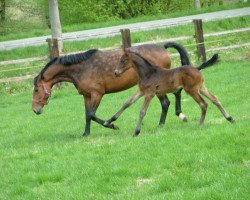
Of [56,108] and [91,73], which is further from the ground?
[91,73]

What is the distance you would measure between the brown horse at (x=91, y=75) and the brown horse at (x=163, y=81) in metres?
1.20

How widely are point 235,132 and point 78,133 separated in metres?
4.19

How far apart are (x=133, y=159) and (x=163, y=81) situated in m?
2.33

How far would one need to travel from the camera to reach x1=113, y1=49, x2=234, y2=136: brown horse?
10.3m

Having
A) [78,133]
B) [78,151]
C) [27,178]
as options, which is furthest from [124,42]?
[27,178]

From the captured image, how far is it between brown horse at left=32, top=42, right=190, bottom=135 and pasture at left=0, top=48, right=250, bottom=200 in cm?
75

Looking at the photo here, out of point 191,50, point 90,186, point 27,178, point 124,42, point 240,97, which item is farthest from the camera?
point 191,50

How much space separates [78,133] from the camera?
485 inches

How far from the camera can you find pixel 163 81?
10516mm

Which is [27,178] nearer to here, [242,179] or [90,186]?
[90,186]

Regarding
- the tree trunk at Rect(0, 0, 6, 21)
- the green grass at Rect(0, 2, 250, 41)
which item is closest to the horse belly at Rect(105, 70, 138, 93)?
the green grass at Rect(0, 2, 250, 41)

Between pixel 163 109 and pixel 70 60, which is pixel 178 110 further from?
pixel 70 60

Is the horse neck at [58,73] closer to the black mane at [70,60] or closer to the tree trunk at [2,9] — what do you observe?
the black mane at [70,60]

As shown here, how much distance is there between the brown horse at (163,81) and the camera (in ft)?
33.9
